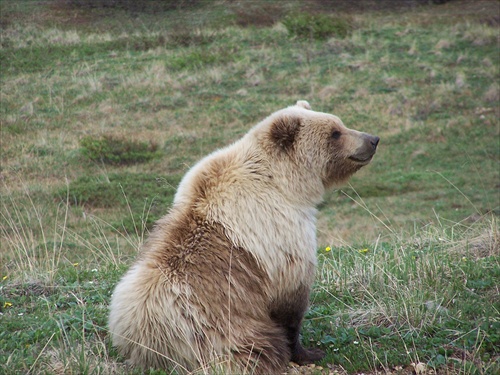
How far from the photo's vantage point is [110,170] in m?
14.2

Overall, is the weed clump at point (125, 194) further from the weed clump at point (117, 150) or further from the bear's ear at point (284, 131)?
the bear's ear at point (284, 131)

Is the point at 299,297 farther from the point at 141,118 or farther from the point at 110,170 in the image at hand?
the point at 141,118

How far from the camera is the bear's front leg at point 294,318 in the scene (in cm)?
410

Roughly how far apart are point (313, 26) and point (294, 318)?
21.4 m

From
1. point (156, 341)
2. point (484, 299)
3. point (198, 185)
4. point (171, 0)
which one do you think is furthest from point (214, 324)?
point (171, 0)

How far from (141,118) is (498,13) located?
18.1 m

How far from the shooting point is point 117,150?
578 inches

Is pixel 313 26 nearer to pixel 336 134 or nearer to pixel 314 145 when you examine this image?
pixel 336 134

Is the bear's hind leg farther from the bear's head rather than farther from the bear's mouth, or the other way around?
the bear's mouth

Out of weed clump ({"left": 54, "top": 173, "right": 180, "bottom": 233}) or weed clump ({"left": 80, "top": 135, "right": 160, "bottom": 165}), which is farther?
weed clump ({"left": 80, "top": 135, "right": 160, "bottom": 165})

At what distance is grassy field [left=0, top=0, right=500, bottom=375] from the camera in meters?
4.49

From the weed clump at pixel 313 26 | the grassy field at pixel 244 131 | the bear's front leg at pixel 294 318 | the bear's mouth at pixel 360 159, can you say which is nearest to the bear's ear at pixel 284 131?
the bear's mouth at pixel 360 159

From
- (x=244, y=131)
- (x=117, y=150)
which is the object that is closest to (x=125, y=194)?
(x=117, y=150)

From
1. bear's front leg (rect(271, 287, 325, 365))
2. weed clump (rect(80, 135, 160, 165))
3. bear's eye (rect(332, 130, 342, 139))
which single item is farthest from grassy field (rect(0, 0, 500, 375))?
bear's eye (rect(332, 130, 342, 139))
